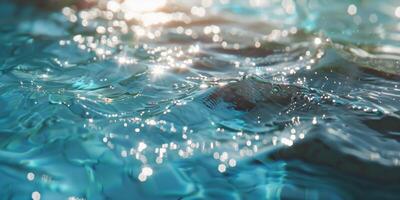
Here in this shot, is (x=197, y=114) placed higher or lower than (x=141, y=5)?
lower

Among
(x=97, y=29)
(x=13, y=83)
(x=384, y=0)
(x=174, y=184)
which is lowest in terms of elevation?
(x=174, y=184)

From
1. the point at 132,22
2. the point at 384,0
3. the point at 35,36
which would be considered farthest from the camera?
the point at 384,0

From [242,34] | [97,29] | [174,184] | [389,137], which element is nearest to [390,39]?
[242,34]

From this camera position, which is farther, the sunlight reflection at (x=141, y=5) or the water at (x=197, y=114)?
the sunlight reflection at (x=141, y=5)

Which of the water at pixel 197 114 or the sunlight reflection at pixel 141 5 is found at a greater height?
the sunlight reflection at pixel 141 5

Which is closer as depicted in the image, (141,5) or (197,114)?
(197,114)

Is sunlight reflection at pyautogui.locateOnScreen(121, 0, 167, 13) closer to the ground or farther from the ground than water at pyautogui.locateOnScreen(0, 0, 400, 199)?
farther from the ground

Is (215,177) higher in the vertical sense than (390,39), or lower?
lower

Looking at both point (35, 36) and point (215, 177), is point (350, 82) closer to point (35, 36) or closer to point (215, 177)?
point (215, 177)
